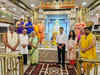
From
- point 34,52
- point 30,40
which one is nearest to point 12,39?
point 30,40

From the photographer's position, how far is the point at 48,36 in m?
5.10

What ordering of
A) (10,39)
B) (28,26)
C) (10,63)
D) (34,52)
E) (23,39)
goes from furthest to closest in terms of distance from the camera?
(34,52) → (28,26) → (23,39) → (10,39) → (10,63)

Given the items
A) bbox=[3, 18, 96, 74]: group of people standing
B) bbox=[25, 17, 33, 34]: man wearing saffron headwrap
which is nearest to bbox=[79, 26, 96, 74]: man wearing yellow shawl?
bbox=[3, 18, 96, 74]: group of people standing

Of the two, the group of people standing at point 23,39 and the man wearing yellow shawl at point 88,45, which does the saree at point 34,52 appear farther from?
the man wearing yellow shawl at point 88,45

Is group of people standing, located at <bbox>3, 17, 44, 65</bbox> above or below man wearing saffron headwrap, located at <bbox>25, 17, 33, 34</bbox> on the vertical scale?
below

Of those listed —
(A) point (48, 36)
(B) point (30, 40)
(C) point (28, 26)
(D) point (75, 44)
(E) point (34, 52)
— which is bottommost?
(E) point (34, 52)

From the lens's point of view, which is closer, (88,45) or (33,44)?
(88,45)

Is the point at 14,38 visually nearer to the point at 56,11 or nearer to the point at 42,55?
the point at 42,55

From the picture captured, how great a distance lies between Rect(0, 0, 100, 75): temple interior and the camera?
285cm

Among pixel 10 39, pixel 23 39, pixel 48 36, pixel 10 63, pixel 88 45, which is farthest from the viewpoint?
pixel 48 36

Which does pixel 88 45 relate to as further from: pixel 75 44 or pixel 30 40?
pixel 30 40

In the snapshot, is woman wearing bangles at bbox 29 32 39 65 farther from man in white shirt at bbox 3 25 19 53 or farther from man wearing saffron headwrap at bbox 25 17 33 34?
man in white shirt at bbox 3 25 19 53

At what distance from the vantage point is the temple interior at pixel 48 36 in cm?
285

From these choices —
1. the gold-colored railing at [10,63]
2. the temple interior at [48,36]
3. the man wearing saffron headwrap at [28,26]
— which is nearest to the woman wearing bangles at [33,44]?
the temple interior at [48,36]
